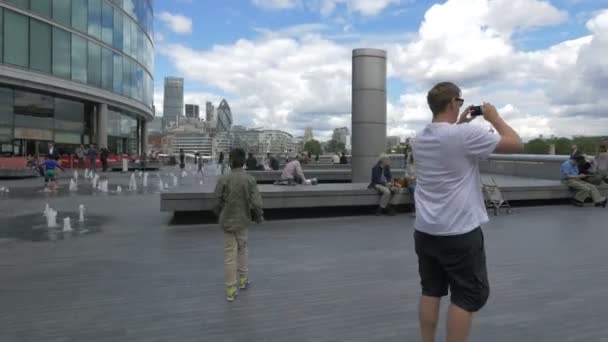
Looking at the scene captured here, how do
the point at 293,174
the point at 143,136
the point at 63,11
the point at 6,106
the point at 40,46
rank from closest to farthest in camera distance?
the point at 293,174 < the point at 40,46 < the point at 6,106 < the point at 63,11 < the point at 143,136

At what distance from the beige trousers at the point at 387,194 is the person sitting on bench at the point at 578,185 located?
216 inches

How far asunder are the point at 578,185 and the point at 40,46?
1192 inches

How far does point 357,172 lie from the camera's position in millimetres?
16625

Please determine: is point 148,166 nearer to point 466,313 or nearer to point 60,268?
point 60,268

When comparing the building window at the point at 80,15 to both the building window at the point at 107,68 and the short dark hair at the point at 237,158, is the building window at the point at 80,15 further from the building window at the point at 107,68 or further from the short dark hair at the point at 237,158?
the short dark hair at the point at 237,158

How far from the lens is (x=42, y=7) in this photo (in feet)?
98.2

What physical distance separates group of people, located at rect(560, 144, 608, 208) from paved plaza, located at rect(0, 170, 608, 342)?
157 inches

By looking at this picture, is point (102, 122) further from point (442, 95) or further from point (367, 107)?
point (442, 95)

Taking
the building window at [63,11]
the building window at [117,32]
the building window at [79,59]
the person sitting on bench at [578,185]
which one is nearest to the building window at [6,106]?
the building window at [79,59]

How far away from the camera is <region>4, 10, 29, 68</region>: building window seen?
2739 centimetres

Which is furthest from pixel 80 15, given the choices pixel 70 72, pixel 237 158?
pixel 237 158

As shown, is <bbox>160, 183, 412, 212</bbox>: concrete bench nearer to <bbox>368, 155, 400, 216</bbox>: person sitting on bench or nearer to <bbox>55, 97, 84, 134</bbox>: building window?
<bbox>368, 155, 400, 216</bbox>: person sitting on bench

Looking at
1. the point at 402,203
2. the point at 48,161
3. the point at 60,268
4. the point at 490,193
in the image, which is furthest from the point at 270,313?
the point at 48,161

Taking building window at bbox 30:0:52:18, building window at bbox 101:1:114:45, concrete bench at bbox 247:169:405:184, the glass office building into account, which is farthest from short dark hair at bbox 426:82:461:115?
building window at bbox 101:1:114:45
